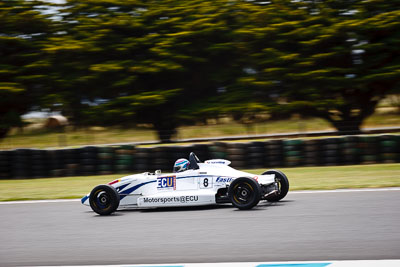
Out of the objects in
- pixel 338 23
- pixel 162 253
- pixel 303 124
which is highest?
pixel 338 23

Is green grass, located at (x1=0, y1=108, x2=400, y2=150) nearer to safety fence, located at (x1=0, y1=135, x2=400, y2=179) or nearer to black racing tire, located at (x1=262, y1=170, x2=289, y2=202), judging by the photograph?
safety fence, located at (x1=0, y1=135, x2=400, y2=179)

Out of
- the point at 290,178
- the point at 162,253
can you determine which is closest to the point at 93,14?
the point at 290,178

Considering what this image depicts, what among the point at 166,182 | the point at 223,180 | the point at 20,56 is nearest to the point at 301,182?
the point at 223,180

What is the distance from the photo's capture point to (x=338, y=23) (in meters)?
20.7

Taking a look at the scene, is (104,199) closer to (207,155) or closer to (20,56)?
(207,155)

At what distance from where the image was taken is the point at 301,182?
422 inches

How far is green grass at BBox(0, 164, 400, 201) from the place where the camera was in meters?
9.96

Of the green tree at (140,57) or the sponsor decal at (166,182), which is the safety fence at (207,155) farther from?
the green tree at (140,57)

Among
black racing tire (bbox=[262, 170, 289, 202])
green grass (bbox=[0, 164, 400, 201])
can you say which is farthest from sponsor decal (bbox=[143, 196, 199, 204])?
green grass (bbox=[0, 164, 400, 201])

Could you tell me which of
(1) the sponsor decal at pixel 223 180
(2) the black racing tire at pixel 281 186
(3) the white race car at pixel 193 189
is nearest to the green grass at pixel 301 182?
(2) the black racing tire at pixel 281 186

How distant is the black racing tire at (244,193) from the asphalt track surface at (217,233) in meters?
0.17

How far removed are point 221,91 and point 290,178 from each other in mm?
11516

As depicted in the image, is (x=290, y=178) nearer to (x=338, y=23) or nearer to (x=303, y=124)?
(x=303, y=124)

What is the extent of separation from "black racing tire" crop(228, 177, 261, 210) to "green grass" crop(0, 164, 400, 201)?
2.70 metres
